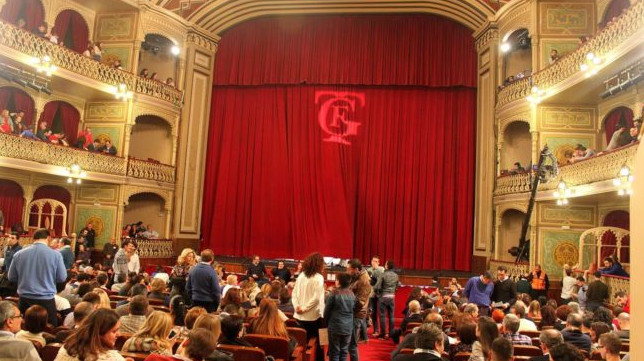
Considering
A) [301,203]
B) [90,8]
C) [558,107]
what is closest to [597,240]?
[558,107]

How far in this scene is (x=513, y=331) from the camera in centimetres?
531

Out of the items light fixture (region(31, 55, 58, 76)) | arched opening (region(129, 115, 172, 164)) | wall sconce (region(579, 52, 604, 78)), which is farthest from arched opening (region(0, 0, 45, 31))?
wall sconce (region(579, 52, 604, 78))

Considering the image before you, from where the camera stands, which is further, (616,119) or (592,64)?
(616,119)

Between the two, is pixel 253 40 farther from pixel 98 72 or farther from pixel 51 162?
pixel 51 162

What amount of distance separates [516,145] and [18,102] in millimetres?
14572

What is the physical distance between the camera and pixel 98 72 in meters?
15.5

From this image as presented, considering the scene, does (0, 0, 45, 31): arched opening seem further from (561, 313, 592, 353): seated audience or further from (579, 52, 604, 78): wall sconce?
(561, 313, 592, 353): seated audience

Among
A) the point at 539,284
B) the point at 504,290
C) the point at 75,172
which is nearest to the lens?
the point at 504,290

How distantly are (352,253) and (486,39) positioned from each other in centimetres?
799

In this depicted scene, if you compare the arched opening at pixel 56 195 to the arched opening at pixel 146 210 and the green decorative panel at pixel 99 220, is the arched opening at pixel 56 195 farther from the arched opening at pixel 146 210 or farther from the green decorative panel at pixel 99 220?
the arched opening at pixel 146 210

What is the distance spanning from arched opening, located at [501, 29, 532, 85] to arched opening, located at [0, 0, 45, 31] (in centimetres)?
1345

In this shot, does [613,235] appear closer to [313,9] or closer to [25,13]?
[313,9]

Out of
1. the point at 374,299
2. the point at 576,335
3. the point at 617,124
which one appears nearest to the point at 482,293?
the point at 374,299

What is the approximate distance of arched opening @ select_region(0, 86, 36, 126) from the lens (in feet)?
49.8
